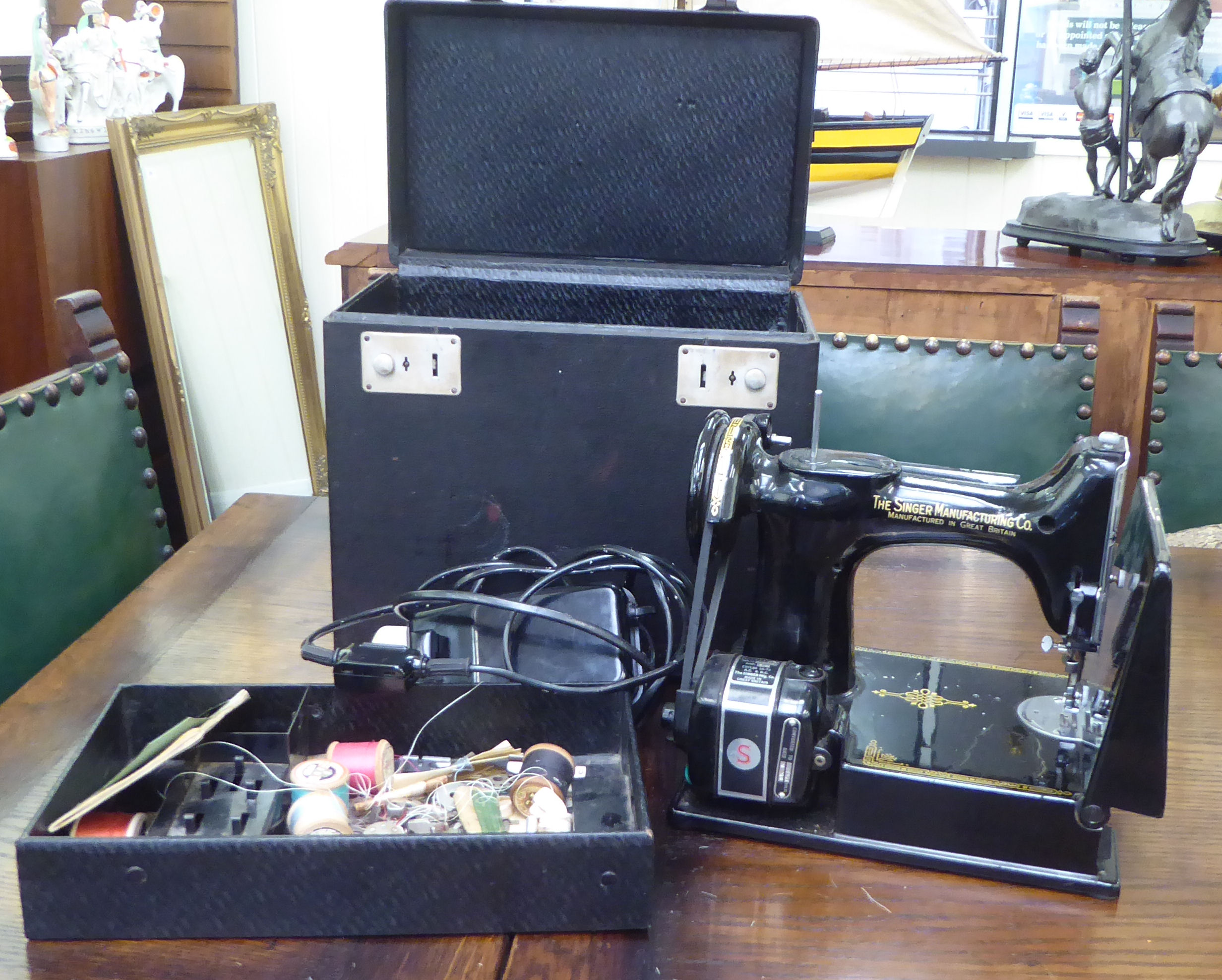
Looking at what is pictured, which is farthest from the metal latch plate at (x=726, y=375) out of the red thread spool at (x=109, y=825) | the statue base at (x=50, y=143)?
the statue base at (x=50, y=143)

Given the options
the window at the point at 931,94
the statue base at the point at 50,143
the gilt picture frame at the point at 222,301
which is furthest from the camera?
the window at the point at 931,94

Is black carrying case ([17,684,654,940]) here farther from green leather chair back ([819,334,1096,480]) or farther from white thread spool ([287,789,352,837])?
green leather chair back ([819,334,1096,480])

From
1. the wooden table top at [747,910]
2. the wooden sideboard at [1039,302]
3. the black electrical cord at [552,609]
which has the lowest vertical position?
the wooden table top at [747,910]

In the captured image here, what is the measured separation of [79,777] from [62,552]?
0.61m

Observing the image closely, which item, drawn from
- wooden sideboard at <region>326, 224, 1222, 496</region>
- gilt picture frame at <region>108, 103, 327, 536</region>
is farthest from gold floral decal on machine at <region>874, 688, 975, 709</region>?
gilt picture frame at <region>108, 103, 327, 536</region>

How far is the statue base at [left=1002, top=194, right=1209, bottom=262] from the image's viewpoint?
1838 millimetres

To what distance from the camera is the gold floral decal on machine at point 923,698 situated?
Answer: 2.78 ft

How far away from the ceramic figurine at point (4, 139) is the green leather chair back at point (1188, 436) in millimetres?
1983

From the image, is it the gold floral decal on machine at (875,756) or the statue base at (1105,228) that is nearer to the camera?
the gold floral decal on machine at (875,756)

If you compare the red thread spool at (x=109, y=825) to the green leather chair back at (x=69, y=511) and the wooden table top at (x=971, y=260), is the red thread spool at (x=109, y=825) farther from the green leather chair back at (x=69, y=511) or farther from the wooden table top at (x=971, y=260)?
the wooden table top at (x=971, y=260)

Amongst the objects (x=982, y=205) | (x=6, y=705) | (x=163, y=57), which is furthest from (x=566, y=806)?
(x=982, y=205)

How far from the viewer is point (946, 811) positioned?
75cm

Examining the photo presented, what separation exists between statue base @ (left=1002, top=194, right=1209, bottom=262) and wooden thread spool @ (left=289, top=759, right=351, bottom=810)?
5.25 ft

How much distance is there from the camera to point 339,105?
298cm
